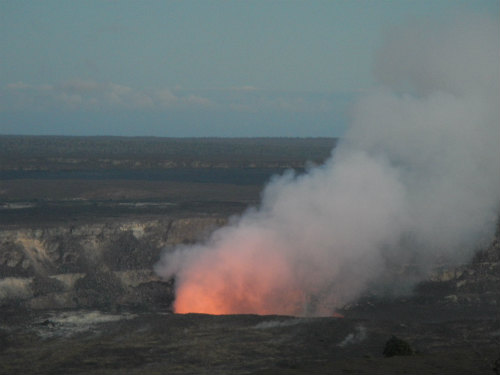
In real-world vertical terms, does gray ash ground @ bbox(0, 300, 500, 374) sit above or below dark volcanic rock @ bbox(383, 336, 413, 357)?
below

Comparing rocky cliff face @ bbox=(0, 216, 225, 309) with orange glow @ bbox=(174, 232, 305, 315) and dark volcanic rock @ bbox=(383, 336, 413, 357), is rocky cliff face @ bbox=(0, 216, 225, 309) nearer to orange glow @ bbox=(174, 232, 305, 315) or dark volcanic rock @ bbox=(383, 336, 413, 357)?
orange glow @ bbox=(174, 232, 305, 315)

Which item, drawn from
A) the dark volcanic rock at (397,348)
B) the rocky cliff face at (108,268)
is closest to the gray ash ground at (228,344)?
the dark volcanic rock at (397,348)

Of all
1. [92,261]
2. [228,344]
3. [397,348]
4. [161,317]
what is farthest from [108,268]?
[397,348]

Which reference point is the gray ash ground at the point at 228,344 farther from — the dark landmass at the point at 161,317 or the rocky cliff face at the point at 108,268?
the rocky cliff face at the point at 108,268

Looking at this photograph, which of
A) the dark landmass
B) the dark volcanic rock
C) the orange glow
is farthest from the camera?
the orange glow

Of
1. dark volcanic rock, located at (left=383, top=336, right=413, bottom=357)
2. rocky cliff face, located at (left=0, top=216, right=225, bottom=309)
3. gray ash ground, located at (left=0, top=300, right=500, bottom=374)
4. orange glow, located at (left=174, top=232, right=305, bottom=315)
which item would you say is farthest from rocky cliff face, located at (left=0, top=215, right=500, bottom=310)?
dark volcanic rock, located at (left=383, top=336, right=413, bottom=357)

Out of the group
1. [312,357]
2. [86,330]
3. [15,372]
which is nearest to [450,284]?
[312,357]
